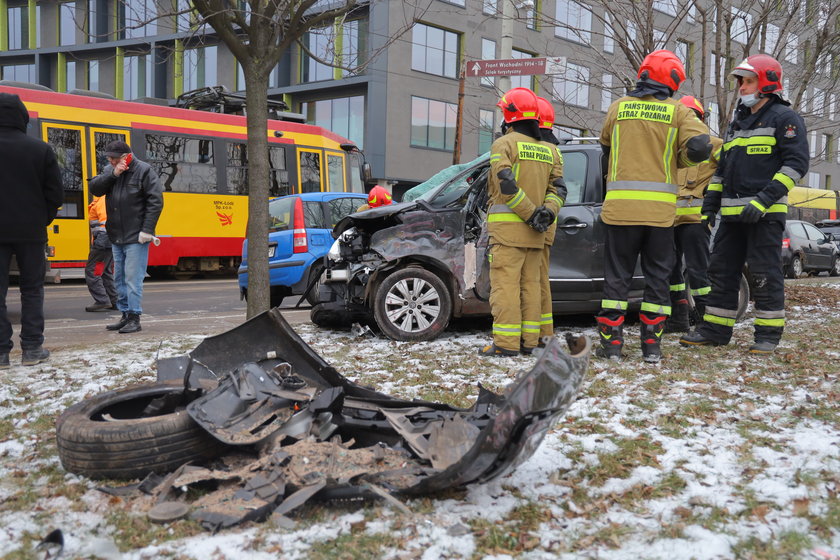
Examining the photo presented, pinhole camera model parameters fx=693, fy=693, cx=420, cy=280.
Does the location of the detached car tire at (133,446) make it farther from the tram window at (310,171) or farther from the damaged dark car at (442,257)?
the tram window at (310,171)

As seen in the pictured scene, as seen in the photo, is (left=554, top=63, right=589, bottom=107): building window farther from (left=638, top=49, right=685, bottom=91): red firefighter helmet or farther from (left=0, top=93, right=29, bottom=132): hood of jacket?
(left=0, top=93, right=29, bottom=132): hood of jacket

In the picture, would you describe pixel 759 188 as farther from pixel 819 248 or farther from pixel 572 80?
pixel 819 248

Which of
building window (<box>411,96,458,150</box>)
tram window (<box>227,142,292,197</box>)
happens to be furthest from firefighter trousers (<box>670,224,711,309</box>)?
building window (<box>411,96,458,150</box>)

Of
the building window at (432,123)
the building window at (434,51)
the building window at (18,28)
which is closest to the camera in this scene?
the building window at (434,51)

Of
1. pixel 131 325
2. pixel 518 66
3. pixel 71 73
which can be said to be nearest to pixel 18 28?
pixel 71 73

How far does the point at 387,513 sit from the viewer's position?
248 cm

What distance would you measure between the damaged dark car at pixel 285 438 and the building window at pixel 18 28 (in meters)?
41.6

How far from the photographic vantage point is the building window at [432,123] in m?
29.0

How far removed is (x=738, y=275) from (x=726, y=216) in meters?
0.51

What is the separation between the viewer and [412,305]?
611cm

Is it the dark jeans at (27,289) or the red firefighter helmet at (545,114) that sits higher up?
the red firefighter helmet at (545,114)

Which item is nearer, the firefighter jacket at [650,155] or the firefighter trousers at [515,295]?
the firefighter jacket at [650,155]

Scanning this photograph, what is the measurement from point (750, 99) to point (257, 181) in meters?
3.98

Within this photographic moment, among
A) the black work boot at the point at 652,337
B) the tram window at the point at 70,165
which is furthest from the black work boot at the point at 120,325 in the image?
the tram window at the point at 70,165
